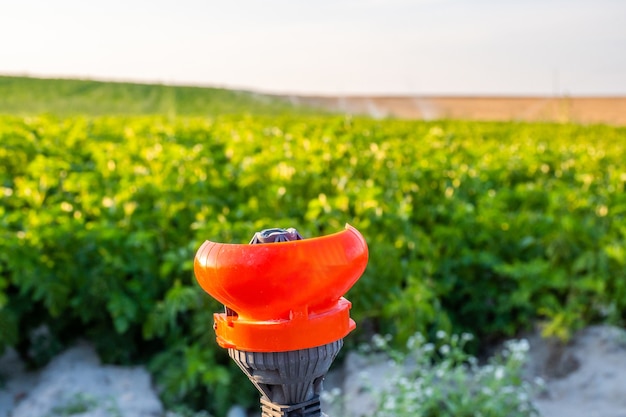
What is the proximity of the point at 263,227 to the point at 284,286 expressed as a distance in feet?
9.28

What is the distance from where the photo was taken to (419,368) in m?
3.54

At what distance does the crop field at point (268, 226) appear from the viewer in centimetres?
373

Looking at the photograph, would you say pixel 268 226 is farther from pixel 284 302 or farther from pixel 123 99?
pixel 123 99

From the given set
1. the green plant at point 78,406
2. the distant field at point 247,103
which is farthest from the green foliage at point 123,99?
the green plant at point 78,406

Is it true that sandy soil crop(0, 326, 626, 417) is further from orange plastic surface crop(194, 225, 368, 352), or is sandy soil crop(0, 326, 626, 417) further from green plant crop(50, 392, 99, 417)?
orange plastic surface crop(194, 225, 368, 352)

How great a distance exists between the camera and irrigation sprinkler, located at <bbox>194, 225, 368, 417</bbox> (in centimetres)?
94

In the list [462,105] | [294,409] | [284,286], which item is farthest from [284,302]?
[462,105]

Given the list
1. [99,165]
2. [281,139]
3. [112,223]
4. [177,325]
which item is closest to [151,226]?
[112,223]

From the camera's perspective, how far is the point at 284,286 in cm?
94

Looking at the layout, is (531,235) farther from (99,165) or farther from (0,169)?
(0,169)

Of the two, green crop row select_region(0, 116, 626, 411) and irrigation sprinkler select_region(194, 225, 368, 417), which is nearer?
irrigation sprinkler select_region(194, 225, 368, 417)

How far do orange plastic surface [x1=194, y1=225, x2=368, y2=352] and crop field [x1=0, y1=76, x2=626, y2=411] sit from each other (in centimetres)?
253

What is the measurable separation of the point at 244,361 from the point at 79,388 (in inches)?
114

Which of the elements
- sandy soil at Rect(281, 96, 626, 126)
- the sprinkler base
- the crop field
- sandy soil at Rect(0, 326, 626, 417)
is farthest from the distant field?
the sprinkler base
